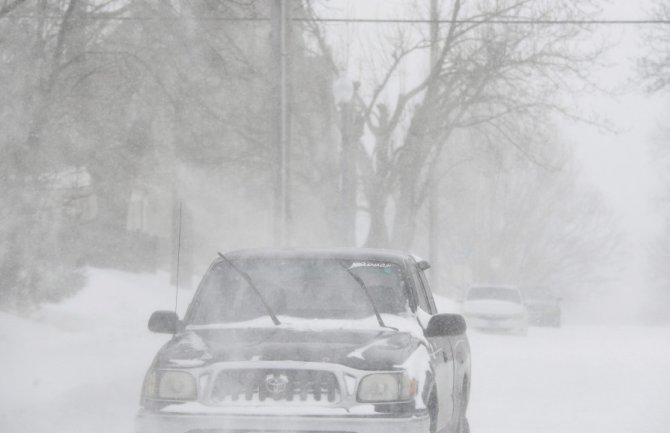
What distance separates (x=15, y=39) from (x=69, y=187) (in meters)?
2.29

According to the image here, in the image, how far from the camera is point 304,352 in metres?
5.55

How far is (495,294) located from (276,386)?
2363 centimetres

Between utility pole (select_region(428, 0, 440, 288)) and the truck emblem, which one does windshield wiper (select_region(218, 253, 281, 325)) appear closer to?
the truck emblem

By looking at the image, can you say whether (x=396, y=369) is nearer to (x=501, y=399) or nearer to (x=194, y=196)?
(x=501, y=399)

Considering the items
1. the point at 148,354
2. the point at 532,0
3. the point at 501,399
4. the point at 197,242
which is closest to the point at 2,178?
the point at 148,354

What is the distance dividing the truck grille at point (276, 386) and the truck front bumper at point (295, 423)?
12cm

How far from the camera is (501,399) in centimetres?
1221

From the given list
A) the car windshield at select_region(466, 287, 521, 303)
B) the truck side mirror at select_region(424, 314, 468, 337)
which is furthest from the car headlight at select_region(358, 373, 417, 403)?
the car windshield at select_region(466, 287, 521, 303)

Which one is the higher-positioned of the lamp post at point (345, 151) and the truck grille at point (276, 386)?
the lamp post at point (345, 151)

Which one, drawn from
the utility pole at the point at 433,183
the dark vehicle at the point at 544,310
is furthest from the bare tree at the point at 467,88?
the dark vehicle at the point at 544,310

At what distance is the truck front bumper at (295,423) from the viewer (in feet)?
17.5

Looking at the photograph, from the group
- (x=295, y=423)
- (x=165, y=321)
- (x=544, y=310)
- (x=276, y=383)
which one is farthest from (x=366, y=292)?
(x=544, y=310)

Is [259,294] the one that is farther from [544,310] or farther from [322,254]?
[544,310]

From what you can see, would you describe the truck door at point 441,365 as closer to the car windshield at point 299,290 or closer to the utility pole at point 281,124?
the car windshield at point 299,290
